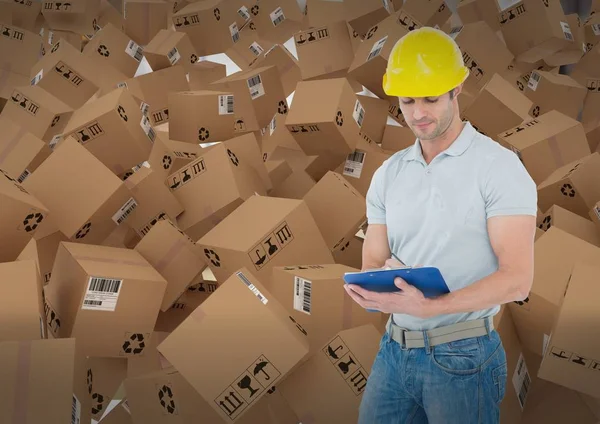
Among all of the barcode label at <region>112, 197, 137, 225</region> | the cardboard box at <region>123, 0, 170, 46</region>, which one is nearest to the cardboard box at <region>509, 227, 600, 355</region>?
the barcode label at <region>112, 197, 137, 225</region>

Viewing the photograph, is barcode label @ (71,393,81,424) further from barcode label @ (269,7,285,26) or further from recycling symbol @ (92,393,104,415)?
barcode label @ (269,7,285,26)

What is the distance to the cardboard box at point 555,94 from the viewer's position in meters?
3.46

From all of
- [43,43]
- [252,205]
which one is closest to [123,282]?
[252,205]

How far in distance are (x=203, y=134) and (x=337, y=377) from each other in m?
1.64

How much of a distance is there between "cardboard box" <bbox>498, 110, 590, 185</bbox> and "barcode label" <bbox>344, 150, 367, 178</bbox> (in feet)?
1.99

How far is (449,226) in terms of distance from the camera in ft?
3.95

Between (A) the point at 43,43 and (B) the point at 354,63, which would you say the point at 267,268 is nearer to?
(B) the point at 354,63

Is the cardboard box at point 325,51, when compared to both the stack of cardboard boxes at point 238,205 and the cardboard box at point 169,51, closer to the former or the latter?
the stack of cardboard boxes at point 238,205

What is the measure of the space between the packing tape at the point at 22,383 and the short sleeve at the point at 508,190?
105 centimetres

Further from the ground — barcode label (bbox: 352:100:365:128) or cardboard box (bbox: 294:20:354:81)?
cardboard box (bbox: 294:20:354:81)

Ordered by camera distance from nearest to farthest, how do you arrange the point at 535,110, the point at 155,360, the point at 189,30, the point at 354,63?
the point at 155,360
the point at 354,63
the point at 535,110
the point at 189,30

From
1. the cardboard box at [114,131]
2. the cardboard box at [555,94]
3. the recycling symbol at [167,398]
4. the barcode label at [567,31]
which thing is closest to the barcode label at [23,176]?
the cardboard box at [114,131]

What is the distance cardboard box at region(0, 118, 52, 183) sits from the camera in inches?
102

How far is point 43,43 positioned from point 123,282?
257 centimetres
